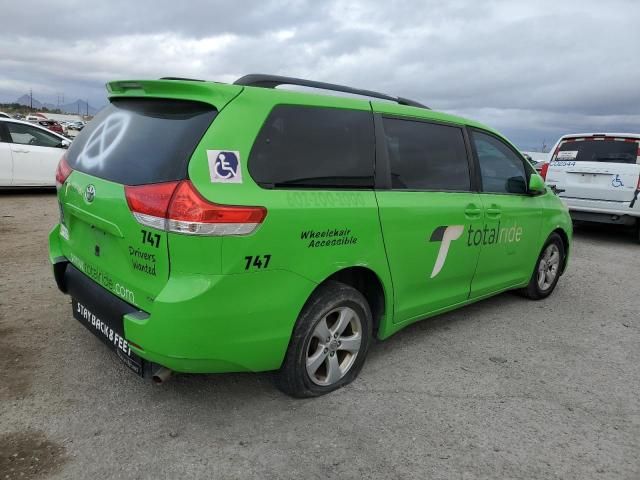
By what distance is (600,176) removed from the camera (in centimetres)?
833

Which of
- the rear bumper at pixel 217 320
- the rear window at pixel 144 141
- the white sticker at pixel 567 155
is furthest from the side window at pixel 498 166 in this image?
the white sticker at pixel 567 155

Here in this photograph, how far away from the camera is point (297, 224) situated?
2.55 metres

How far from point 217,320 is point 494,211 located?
8.47 ft

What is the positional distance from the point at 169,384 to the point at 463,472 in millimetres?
1738

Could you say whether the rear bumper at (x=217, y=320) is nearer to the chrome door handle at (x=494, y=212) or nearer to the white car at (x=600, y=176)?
the chrome door handle at (x=494, y=212)

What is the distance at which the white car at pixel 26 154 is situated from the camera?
9406mm

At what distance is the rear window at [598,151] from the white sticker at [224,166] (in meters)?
7.97

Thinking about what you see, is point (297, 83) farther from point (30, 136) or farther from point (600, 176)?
point (30, 136)

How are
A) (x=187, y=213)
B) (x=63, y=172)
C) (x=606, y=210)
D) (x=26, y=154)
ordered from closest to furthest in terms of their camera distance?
(x=187, y=213) → (x=63, y=172) → (x=606, y=210) → (x=26, y=154)

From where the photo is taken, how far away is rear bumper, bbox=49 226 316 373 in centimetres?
231

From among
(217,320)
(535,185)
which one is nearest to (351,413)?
(217,320)

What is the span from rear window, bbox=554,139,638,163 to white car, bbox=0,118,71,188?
31.4 feet

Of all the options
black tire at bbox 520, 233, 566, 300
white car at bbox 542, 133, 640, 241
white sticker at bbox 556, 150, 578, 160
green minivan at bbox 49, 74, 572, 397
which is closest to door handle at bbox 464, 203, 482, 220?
Answer: green minivan at bbox 49, 74, 572, 397

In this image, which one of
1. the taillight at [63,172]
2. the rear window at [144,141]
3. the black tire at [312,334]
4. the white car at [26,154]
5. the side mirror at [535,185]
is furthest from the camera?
the white car at [26,154]
